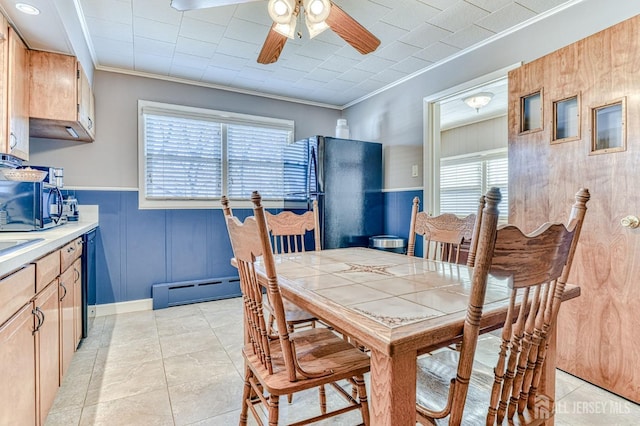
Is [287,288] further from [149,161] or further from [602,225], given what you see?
[149,161]

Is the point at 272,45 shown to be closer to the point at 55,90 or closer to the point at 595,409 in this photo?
the point at 55,90

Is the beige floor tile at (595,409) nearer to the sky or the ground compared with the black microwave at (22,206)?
nearer to the ground

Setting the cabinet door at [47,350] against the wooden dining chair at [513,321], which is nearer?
the wooden dining chair at [513,321]

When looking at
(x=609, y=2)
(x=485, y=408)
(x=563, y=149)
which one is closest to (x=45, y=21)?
(x=485, y=408)

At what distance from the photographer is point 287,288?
127 centimetres

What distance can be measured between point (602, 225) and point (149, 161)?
3.71m

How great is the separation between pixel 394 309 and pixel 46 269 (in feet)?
5.16

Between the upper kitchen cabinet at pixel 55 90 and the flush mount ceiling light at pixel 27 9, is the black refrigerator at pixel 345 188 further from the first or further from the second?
the flush mount ceiling light at pixel 27 9

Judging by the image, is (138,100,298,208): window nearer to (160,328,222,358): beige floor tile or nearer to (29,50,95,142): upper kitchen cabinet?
(29,50,95,142): upper kitchen cabinet

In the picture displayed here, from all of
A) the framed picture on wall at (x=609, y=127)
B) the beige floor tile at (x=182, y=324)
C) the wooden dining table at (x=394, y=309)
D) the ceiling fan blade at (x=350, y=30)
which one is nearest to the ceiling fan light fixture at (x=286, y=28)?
the ceiling fan blade at (x=350, y=30)

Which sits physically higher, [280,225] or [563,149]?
[563,149]

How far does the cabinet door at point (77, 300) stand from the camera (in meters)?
2.22

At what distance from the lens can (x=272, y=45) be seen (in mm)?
2023

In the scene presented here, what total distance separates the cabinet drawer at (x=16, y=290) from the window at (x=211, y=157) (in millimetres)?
2180
